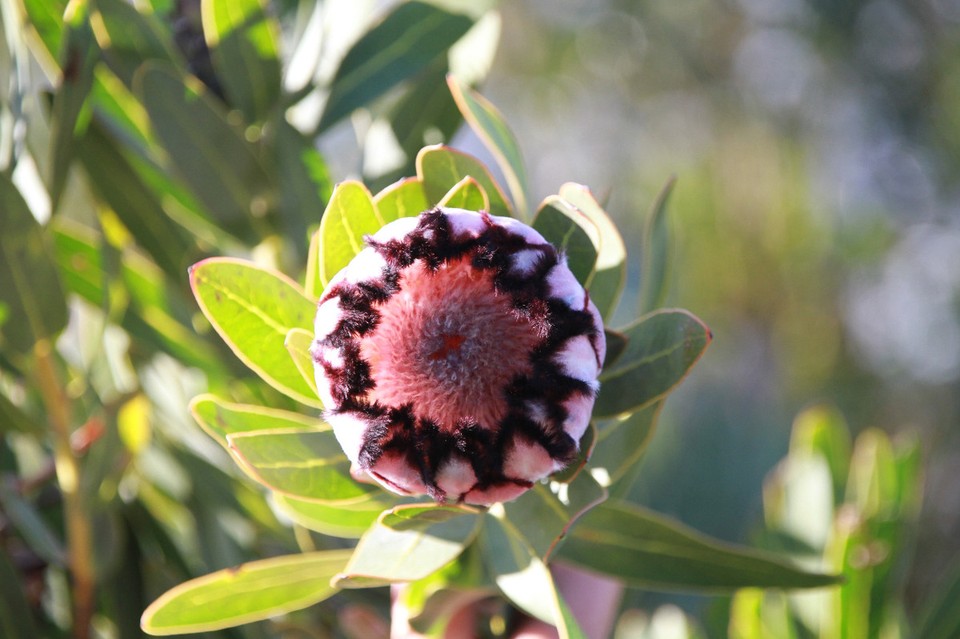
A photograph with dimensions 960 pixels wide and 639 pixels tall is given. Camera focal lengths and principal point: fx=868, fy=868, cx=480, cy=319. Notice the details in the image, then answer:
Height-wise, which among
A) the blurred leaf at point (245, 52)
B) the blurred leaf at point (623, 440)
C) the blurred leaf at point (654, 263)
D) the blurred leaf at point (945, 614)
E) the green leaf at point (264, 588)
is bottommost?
the blurred leaf at point (945, 614)

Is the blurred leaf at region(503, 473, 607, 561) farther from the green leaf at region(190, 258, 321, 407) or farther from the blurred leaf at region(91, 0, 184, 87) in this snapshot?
the blurred leaf at region(91, 0, 184, 87)

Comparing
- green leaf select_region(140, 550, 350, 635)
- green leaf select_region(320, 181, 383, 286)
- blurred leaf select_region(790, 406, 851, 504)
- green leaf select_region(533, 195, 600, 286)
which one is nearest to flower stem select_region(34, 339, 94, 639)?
green leaf select_region(140, 550, 350, 635)

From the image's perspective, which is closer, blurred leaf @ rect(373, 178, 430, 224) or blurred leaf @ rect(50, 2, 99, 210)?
blurred leaf @ rect(373, 178, 430, 224)

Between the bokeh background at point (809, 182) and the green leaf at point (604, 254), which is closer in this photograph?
the green leaf at point (604, 254)

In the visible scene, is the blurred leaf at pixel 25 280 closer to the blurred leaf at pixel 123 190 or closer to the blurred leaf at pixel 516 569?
the blurred leaf at pixel 123 190

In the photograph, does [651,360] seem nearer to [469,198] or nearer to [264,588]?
[469,198]

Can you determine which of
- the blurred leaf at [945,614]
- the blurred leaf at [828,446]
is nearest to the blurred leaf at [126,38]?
the blurred leaf at [828,446]

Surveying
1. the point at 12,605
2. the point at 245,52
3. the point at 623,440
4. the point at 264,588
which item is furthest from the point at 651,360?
the point at 12,605
